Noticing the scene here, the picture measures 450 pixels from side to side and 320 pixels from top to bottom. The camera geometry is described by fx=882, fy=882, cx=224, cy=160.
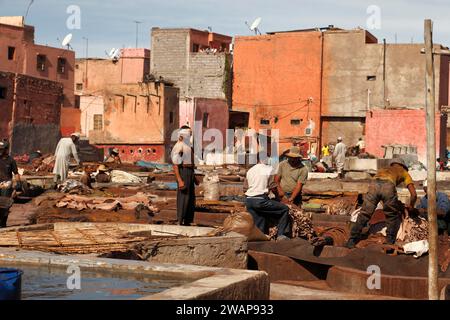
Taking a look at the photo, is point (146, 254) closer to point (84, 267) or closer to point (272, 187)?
point (84, 267)

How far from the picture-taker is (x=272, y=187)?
13.5 m

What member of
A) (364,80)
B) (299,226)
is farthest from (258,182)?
(364,80)

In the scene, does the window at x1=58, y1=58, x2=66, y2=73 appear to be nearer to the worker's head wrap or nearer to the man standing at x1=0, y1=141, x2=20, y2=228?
the man standing at x1=0, y1=141, x2=20, y2=228

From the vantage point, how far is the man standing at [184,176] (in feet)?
43.1

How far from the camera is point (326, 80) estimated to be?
52031 mm

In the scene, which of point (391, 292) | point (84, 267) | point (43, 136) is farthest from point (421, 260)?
point (43, 136)

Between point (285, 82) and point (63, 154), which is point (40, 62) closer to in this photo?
point (285, 82)

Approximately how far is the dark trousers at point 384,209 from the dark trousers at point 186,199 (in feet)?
8.08

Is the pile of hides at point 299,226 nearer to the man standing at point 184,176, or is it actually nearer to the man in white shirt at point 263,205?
the man in white shirt at point 263,205

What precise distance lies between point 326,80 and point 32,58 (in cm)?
1919

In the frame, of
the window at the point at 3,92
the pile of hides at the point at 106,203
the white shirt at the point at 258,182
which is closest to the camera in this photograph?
the white shirt at the point at 258,182

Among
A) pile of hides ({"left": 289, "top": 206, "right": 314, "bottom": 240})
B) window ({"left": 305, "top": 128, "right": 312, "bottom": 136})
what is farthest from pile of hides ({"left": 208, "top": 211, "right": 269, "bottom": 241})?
window ({"left": 305, "top": 128, "right": 312, "bottom": 136})

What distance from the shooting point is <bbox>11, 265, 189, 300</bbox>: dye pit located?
736 centimetres

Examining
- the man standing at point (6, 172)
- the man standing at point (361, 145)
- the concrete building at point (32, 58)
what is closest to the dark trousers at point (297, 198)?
the man standing at point (6, 172)
